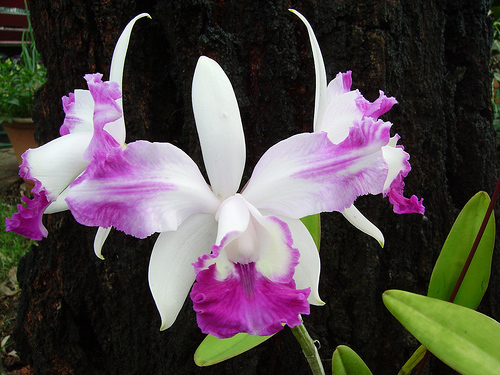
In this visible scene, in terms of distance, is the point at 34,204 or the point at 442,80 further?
the point at 442,80

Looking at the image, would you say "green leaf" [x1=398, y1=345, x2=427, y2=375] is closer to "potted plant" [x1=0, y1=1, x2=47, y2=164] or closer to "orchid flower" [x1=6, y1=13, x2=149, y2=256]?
"orchid flower" [x1=6, y1=13, x2=149, y2=256]

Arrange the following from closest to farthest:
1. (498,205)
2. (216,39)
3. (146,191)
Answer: (146,191), (216,39), (498,205)

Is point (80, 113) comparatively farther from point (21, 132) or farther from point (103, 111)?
point (21, 132)

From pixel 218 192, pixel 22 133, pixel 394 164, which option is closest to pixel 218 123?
pixel 218 192

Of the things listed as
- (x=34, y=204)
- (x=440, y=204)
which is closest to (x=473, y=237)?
(x=440, y=204)

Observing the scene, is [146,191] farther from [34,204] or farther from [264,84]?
[264,84]

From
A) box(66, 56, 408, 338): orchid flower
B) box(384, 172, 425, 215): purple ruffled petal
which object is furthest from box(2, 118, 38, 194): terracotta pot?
box(384, 172, 425, 215): purple ruffled petal

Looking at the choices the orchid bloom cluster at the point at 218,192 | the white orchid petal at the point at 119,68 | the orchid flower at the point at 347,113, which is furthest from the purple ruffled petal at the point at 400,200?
the white orchid petal at the point at 119,68
